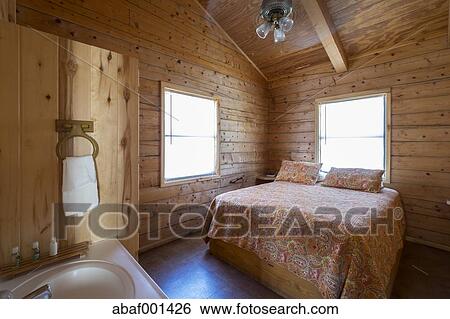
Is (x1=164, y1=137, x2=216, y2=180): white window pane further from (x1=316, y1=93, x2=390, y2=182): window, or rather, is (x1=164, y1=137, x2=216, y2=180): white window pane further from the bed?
(x1=316, y1=93, x2=390, y2=182): window

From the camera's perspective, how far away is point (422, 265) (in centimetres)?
218

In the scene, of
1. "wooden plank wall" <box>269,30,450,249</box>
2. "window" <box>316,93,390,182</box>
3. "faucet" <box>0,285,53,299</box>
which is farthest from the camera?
"window" <box>316,93,390,182</box>

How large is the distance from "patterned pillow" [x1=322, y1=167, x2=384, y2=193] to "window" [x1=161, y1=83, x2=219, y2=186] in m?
1.66

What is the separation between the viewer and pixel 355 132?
3.24 meters

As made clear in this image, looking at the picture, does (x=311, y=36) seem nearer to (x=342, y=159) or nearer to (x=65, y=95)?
(x=342, y=159)

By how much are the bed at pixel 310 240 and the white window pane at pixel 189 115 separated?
115 cm

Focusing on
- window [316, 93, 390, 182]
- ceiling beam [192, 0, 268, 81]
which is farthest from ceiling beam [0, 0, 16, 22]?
window [316, 93, 390, 182]

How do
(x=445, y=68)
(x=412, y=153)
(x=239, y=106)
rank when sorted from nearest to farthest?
(x=445, y=68), (x=412, y=153), (x=239, y=106)

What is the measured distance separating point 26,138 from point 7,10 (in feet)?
3.85

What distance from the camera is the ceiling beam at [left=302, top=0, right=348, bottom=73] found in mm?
2482

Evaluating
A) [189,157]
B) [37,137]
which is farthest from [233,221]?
[37,137]

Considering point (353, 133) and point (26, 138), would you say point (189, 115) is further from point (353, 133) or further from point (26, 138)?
point (353, 133)
